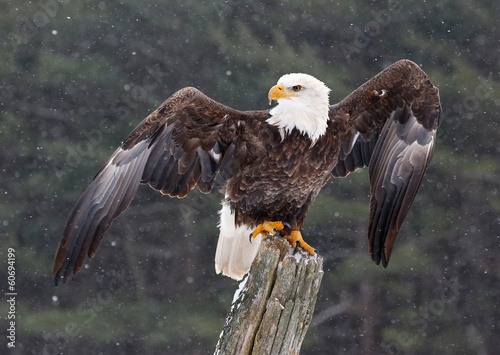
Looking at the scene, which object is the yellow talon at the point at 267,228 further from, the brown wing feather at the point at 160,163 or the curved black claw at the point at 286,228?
the brown wing feather at the point at 160,163

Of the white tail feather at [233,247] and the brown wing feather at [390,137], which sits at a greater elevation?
the brown wing feather at [390,137]

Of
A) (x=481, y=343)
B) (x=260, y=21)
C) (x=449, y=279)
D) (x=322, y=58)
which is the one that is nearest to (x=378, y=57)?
(x=322, y=58)

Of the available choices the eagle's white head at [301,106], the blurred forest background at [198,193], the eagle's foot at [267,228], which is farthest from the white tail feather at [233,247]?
Result: the blurred forest background at [198,193]

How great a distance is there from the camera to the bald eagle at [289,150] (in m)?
5.11

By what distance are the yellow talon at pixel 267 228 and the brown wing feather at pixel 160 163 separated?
17.8 inches

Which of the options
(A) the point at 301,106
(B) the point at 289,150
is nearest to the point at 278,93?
(A) the point at 301,106

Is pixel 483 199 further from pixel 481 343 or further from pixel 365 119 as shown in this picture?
pixel 365 119

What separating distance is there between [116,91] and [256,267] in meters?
8.80

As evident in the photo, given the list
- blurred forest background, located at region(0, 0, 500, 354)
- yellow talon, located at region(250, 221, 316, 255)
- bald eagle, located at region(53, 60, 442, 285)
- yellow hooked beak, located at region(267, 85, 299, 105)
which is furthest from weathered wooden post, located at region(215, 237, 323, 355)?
blurred forest background, located at region(0, 0, 500, 354)

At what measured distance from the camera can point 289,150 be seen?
5.25 meters

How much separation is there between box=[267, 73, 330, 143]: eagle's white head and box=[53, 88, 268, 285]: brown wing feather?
0.64 feet

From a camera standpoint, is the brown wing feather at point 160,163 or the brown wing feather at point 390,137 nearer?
the brown wing feather at point 160,163

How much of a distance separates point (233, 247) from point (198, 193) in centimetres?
621

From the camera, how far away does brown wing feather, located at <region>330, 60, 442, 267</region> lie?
209 inches
